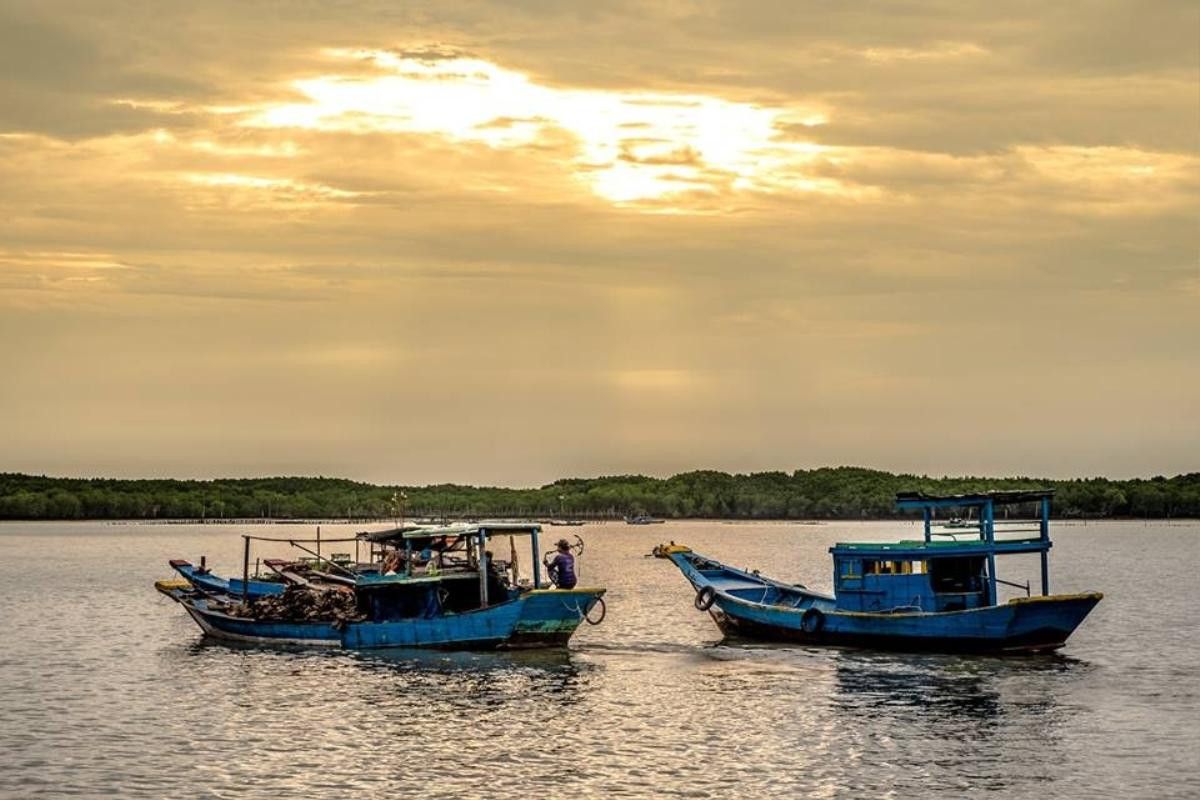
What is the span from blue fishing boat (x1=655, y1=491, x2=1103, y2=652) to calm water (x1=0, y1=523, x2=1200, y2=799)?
790 mm

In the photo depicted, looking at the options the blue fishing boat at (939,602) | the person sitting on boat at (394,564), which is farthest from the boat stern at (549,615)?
the blue fishing boat at (939,602)

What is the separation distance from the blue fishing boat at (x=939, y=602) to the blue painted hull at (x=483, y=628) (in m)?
7.71

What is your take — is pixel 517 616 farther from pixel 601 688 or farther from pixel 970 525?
pixel 970 525

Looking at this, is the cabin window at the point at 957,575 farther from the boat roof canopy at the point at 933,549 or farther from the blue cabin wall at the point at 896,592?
the boat roof canopy at the point at 933,549

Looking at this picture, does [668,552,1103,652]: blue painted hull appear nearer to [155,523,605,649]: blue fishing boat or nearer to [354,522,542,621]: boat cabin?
[155,523,605,649]: blue fishing boat

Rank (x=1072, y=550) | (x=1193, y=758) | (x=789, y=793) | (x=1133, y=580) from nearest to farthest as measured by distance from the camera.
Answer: (x=789, y=793) < (x=1193, y=758) < (x=1133, y=580) < (x=1072, y=550)

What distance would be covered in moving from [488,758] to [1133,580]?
89.3m

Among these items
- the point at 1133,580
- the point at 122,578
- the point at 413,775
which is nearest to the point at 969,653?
the point at 413,775

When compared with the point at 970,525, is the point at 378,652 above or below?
below

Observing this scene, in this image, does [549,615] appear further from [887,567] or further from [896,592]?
[896,592]

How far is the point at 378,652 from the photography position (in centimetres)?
4881

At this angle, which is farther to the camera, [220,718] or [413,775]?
[220,718]

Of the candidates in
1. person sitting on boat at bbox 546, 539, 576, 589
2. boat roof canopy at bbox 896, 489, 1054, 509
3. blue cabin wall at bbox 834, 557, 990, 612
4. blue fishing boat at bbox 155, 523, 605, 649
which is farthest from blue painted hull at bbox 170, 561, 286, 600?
boat roof canopy at bbox 896, 489, 1054, 509

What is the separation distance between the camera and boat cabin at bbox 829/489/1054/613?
46.6 m
